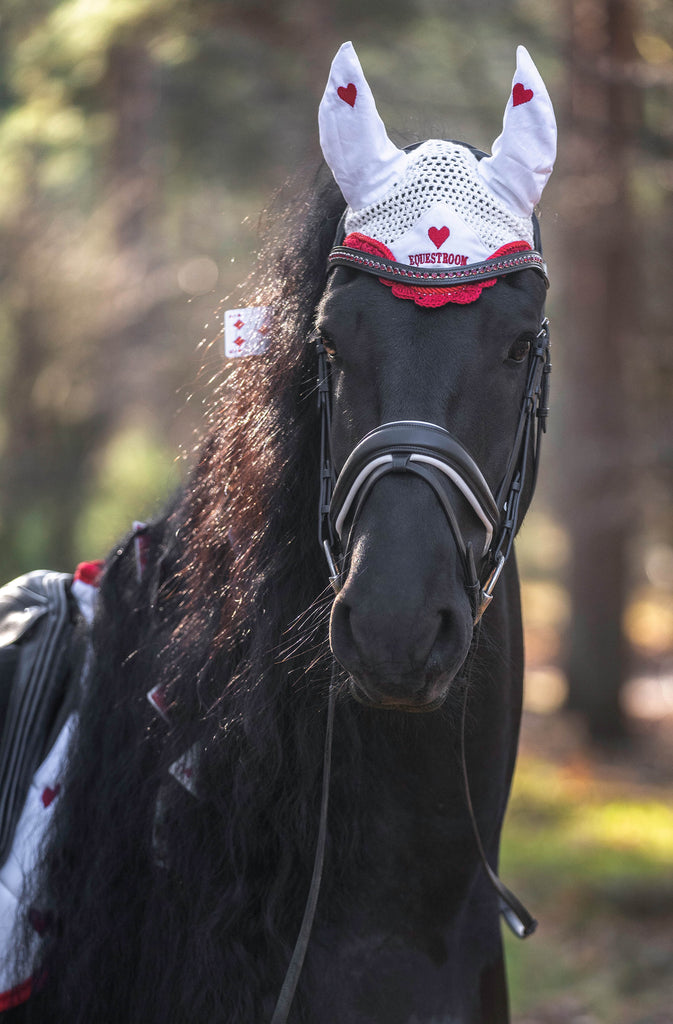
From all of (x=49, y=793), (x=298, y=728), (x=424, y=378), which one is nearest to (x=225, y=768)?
(x=298, y=728)

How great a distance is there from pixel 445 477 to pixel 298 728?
61cm

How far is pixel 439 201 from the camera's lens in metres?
1.91

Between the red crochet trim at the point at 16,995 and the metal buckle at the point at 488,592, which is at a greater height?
the metal buckle at the point at 488,592

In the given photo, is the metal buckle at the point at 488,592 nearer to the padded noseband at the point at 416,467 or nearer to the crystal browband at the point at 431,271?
the padded noseband at the point at 416,467

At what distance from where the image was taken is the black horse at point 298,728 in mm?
1855

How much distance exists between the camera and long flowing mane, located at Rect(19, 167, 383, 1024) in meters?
1.95

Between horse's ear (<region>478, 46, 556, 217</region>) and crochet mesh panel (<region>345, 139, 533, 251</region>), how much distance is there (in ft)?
0.11

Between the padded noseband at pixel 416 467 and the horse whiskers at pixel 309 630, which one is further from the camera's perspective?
the horse whiskers at pixel 309 630

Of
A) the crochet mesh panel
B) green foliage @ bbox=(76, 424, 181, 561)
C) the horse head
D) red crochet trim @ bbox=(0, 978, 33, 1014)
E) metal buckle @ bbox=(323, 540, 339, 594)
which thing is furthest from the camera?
green foliage @ bbox=(76, 424, 181, 561)

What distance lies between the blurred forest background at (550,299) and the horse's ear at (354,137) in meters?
3.41

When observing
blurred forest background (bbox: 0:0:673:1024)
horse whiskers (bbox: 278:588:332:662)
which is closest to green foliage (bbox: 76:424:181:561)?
blurred forest background (bbox: 0:0:673:1024)

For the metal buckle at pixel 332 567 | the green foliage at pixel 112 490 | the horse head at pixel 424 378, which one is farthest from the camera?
the green foliage at pixel 112 490

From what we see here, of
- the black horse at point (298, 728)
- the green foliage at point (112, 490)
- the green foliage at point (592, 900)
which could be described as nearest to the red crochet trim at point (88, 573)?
the black horse at point (298, 728)

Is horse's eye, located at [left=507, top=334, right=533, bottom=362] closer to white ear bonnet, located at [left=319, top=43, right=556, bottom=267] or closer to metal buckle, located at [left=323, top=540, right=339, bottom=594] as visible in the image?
white ear bonnet, located at [left=319, top=43, right=556, bottom=267]
